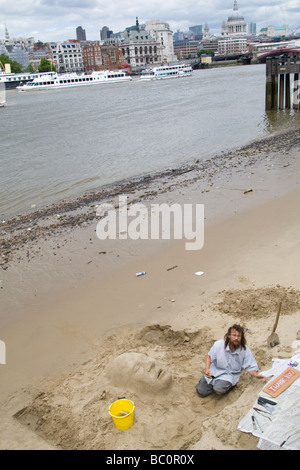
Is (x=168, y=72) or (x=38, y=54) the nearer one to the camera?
(x=168, y=72)

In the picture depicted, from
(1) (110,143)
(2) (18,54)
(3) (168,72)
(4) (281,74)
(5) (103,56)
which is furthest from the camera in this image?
(5) (103,56)

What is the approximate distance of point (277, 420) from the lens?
3.79 meters

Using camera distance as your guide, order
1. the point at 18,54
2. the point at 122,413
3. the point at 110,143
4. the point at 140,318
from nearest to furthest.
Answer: the point at 122,413 < the point at 140,318 < the point at 110,143 < the point at 18,54

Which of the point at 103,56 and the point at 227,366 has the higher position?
the point at 103,56

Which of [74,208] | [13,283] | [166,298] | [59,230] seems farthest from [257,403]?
[74,208]

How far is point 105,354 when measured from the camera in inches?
227

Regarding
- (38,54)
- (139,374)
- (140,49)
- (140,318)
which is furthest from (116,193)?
(38,54)

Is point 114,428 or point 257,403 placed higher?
point 257,403

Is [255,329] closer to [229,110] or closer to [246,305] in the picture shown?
[246,305]

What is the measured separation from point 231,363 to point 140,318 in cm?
218

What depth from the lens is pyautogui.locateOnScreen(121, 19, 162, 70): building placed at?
172 m

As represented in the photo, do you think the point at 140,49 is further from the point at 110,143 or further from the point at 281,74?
the point at 110,143

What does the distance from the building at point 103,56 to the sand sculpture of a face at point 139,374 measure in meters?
172
